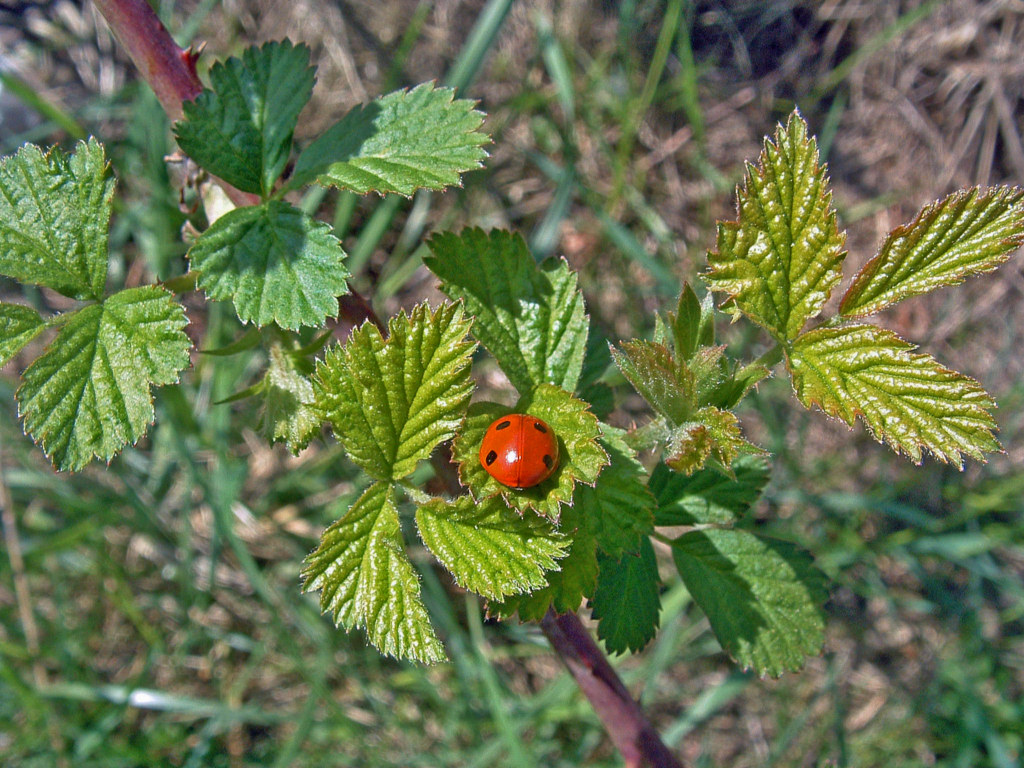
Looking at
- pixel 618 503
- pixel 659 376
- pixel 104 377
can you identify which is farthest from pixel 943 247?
pixel 104 377

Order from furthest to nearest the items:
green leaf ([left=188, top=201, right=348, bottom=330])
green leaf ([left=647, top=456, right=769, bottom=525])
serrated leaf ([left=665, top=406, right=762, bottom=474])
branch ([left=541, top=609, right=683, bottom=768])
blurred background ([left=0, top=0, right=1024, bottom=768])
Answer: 1. blurred background ([left=0, top=0, right=1024, bottom=768])
2. green leaf ([left=647, top=456, right=769, bottom=525])
3. branch ([left=541, top=609, right=683, bottom=768])
4. green leaf ([left=188, top=201, right=348, bottom=330])
5. serrated leaf ([left=665, top=406, right=762, bottom=474])

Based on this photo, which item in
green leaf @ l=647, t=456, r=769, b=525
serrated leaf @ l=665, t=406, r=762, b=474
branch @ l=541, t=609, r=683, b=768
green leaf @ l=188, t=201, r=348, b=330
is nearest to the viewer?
serrated leaf @ l=665, t=406, r=762, b=474

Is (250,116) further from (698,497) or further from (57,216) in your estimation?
(698,497)

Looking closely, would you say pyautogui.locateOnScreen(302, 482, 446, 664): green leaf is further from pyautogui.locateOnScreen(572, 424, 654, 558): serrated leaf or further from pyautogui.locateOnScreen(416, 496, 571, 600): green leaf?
pyautogui.locateOnScreen(572, 424, 654, 558): serrated leaf

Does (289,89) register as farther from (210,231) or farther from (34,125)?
(34,125)

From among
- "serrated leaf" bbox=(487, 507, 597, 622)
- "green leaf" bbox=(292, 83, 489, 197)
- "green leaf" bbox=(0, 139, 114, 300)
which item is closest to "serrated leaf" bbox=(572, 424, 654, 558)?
"serrated leaf" bbox=(487, 507, 597, 622)

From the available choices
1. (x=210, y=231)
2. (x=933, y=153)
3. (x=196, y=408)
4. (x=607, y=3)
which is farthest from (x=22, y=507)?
(x=933, y=153)

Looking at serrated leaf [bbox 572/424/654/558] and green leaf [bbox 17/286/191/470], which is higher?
green leaf [bbox 17/286/191/470]
